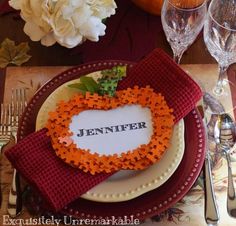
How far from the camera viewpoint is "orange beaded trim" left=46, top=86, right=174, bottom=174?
22.3 inches

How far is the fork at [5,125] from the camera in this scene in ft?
2.10

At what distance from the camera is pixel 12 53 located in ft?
2.51

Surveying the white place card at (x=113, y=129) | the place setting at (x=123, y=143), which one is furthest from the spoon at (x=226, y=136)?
the white place card at (x=113, y=129)

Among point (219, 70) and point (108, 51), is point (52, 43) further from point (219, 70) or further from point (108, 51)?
point (219, 70)

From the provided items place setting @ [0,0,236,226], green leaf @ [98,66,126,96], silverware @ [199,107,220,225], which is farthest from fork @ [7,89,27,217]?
silverware @ [199,107,220,225]

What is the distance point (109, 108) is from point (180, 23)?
7.7 inches

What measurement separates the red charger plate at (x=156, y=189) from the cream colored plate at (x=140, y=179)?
0.02 m

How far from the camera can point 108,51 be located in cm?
77

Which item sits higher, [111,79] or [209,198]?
[111,79]

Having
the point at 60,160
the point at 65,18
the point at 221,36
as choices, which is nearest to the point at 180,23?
the point at 221,36

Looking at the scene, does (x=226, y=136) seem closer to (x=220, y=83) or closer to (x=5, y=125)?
(x=220, y=83)

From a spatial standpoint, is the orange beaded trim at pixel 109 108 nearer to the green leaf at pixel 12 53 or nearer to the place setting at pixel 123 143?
the place setting at pixel 123 143

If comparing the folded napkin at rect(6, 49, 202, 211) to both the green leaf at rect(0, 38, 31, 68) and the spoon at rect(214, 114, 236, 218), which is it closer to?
the spoon at rect(214, 114, 236, 218)

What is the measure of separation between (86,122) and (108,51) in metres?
0.20
